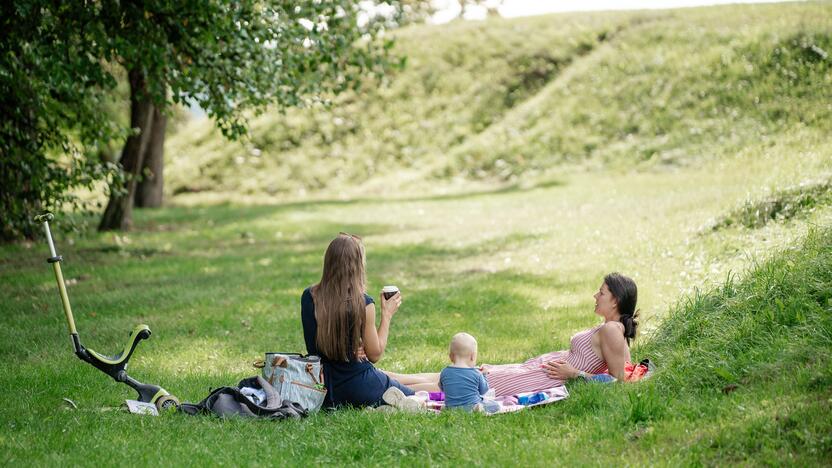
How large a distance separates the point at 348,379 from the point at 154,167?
65.2ft

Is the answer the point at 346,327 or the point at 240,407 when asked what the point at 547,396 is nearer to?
the point at 346,327

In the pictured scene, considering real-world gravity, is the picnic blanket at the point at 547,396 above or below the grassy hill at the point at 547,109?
below

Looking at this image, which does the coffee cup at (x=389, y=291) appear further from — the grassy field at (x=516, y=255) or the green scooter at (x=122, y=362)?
the green scooter at (x=122, y=362)

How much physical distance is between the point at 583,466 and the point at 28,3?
813 centimetres

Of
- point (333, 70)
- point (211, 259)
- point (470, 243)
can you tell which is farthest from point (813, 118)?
point (211, 259)

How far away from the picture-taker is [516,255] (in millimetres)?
15289

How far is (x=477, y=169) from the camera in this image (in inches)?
1206

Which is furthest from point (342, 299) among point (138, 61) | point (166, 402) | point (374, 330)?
point (138, 61)

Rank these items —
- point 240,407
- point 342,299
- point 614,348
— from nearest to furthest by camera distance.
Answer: point 240,407, point 342,299, point 614,348

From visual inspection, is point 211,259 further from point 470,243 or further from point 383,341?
point 383,341

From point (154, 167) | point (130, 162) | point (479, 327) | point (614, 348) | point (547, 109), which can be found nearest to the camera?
point (614, 348)

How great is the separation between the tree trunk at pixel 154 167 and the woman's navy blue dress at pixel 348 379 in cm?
1615

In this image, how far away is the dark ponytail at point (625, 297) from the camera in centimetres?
720

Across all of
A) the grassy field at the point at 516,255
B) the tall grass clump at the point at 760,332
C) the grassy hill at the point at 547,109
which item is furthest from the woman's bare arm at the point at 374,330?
the grassy hill at the point at 547,109
